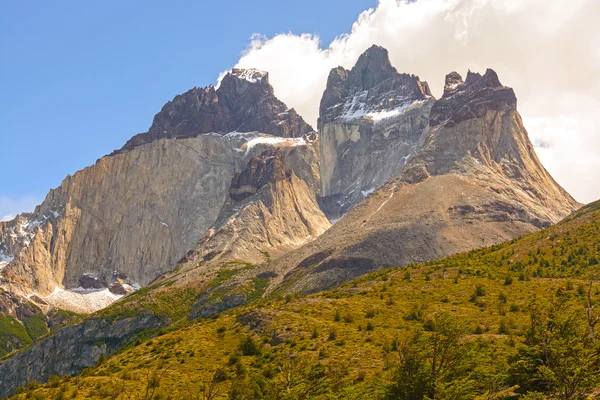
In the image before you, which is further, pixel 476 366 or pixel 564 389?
pixel 476 366

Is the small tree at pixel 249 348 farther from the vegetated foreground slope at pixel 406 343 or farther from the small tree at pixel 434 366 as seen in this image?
the small tree at pixel 434 366

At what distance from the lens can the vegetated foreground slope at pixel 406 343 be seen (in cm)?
4556

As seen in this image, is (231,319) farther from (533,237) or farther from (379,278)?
(533,237)

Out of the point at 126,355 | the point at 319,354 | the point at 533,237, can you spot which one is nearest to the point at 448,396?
the point at 319,354

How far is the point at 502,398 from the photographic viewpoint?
148 feet

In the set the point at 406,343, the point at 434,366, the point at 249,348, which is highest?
the point at 249,348

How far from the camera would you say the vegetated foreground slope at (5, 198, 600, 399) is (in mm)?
45562

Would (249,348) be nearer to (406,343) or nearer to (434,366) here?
(406,343)

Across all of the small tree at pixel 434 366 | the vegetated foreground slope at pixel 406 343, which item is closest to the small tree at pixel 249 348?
the vegetated foreground slope at pixel 406 343

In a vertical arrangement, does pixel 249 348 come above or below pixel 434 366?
above

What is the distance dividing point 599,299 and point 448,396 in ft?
147

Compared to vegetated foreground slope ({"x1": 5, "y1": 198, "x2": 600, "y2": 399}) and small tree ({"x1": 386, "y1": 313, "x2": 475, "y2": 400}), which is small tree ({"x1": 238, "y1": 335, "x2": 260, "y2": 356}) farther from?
small tree ({"x1": 386, "y1": 313, "x2": 475, "y2": 400})

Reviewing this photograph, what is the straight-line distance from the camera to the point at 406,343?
168 ft

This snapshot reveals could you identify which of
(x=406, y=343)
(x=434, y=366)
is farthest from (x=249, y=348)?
(x=434, y=366)
